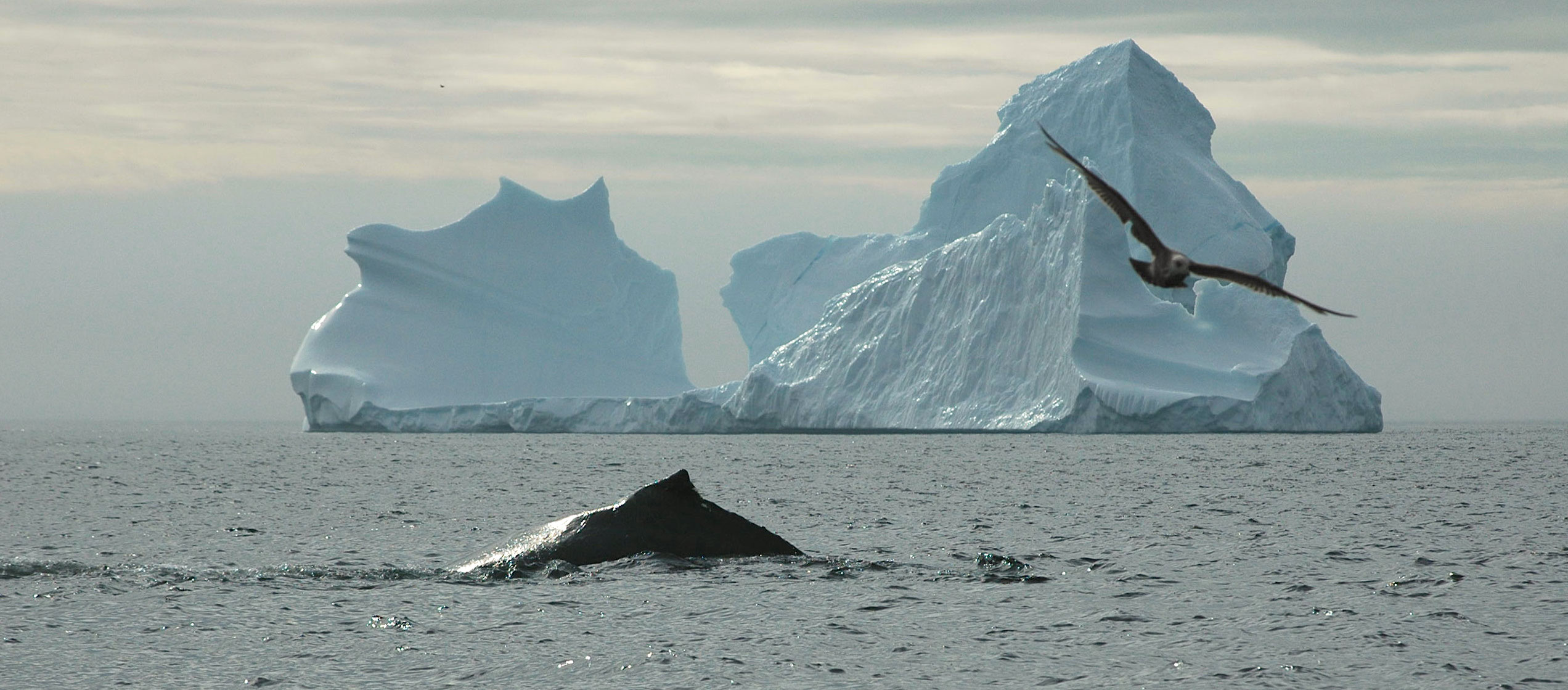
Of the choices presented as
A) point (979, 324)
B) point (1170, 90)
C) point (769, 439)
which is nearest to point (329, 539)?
point (979, 324)

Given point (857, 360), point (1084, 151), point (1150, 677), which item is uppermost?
point (1084, 151)

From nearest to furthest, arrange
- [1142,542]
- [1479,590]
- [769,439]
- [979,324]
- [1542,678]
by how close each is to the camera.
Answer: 1. [1542,678]
2. [1479,590]
3. [1142,542]
4. [979,324]
5. [769,439]

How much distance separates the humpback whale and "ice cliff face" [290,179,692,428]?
36.5 m

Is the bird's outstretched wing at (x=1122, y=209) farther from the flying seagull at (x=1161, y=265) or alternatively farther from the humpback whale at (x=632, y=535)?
the humpback whale at (x=632, y=535)

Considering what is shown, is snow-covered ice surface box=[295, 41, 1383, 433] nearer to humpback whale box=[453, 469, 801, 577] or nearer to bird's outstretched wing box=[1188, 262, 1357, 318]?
humpback whale box=[453, 469, 801, 577]

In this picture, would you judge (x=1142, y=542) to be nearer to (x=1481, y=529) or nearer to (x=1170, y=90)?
(x=1481, y=529)

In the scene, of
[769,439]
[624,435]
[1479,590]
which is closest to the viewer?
[1479,590]

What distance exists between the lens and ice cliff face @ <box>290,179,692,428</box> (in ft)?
167

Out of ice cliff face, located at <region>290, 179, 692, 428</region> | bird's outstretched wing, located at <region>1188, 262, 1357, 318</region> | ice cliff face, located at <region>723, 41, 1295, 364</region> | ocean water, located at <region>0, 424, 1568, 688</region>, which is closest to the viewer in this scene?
bird's outstretched wing, located at <region>1188, 262, 1357, 318</region>

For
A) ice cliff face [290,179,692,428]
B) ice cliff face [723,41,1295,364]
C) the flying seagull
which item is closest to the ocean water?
the flying seagull

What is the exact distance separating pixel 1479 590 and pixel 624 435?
62154 millimetres

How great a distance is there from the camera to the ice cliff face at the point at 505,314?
167ft

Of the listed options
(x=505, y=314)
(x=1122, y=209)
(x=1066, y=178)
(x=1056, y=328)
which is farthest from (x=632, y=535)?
(x=505, y=314)

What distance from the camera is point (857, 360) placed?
45562mm
